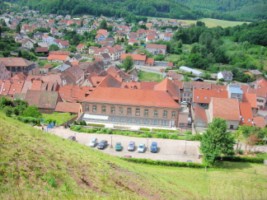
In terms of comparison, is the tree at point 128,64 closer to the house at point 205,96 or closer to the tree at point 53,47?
the house at point 205,96

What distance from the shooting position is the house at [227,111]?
3672cm

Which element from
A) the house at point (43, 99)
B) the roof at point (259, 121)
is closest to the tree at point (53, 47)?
the house at point (43, 99)

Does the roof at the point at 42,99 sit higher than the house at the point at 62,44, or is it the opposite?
the house at the point at 62,44

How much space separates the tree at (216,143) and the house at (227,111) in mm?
9889

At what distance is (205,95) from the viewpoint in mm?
43094

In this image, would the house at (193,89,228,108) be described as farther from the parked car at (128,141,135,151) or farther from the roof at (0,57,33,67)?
the roof at (0,57,33,67)

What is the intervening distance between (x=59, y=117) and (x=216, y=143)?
16.8 metres

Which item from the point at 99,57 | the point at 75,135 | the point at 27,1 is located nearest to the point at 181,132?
the point at 75,135

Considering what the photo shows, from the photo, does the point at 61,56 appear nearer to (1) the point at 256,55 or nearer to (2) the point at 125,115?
(2) the point at 125,115

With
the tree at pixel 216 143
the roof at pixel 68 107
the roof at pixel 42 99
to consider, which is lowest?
the tree at pixel 216 143

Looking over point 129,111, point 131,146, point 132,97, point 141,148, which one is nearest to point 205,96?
point 132,97

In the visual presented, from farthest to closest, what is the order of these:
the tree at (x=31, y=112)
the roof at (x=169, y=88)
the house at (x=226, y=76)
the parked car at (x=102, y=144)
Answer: the house at (x=226, y=76) < the roof at (x=169, y=88) < the tree at (x=31, y=112) < the parked car at (x=102, y=144)

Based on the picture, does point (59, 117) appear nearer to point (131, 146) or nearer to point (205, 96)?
point (131, 146)

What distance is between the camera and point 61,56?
228 ft
